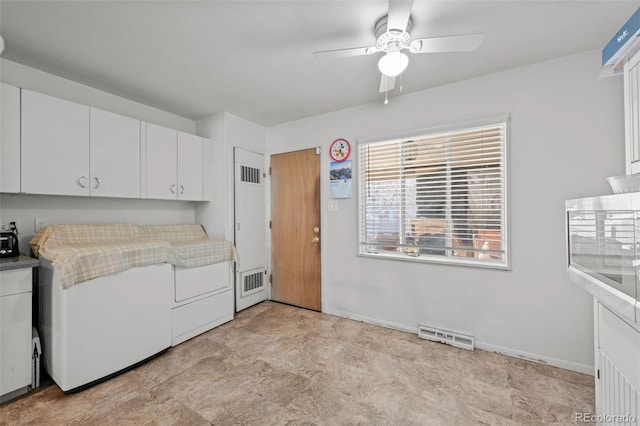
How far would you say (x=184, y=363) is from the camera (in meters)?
2.19

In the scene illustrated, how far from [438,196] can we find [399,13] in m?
1.72

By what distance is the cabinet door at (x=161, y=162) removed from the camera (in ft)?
8.79

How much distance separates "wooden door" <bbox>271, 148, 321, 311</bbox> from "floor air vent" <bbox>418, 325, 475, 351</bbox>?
1.29 metres

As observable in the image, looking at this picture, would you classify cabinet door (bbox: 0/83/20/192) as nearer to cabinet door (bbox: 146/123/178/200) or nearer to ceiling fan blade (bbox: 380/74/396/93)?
cabinet door (bbox: 146/123/178/200)

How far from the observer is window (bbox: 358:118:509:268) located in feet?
7.72

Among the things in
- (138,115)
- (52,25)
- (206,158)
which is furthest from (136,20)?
(206,158)

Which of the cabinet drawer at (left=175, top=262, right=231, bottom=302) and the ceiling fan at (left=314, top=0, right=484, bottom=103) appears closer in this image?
the ceiling fan at (left=314, top=0, right=484, bottom=103)

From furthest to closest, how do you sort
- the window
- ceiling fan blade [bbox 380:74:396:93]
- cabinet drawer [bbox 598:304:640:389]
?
the window → ceiling fan blade [bbox 380:74:396:93] → cabinet drawer [bbox 598:304:640:389]

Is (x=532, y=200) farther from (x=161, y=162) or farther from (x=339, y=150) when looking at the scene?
(x=161, y=162)

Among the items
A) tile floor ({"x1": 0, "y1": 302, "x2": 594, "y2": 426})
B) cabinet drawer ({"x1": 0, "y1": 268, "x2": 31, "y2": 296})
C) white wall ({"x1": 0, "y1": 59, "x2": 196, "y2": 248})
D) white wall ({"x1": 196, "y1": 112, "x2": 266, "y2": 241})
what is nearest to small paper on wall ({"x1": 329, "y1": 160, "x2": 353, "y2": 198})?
white wall ({"x1": 196, "y1": 112, "x2": 266, "y2": 241})

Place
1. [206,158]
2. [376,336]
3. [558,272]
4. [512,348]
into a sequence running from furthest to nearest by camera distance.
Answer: [206,158], [376,336], [512,348], [558,272]

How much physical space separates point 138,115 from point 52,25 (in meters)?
1.25

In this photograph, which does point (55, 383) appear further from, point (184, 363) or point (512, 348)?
point (512, 348)

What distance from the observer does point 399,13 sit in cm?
137
